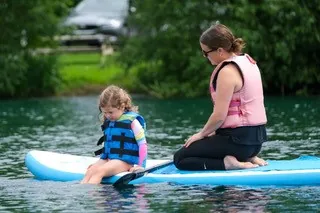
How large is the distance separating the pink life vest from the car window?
29529 millimetres

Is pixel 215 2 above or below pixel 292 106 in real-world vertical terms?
above

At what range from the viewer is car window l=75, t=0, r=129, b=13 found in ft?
136

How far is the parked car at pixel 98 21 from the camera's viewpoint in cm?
3834

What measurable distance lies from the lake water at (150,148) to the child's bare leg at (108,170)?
160 millimetres

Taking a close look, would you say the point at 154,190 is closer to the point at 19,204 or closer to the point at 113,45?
the point at 19,204

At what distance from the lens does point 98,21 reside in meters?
40.2

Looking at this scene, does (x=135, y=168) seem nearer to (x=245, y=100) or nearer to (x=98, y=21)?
(x=245, y=100)

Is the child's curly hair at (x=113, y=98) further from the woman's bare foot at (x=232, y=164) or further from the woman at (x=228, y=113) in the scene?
the woman's bare foot at (x=232, y=164)

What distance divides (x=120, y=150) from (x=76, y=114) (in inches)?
441

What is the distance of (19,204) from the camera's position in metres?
11.1

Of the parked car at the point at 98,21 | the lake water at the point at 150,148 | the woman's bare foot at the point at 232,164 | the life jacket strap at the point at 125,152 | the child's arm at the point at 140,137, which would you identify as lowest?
the lake water at the point at 150,148

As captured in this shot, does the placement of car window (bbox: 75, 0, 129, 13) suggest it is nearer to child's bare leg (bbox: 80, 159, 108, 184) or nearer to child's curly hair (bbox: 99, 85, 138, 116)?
child's bare leg (bbox: 80, 159, 108, 184)

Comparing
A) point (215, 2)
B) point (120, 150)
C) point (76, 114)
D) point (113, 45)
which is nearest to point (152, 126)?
point (76, 114)

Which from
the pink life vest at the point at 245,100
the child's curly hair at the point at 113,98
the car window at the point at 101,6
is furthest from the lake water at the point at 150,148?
the car window at the point at 101,6
